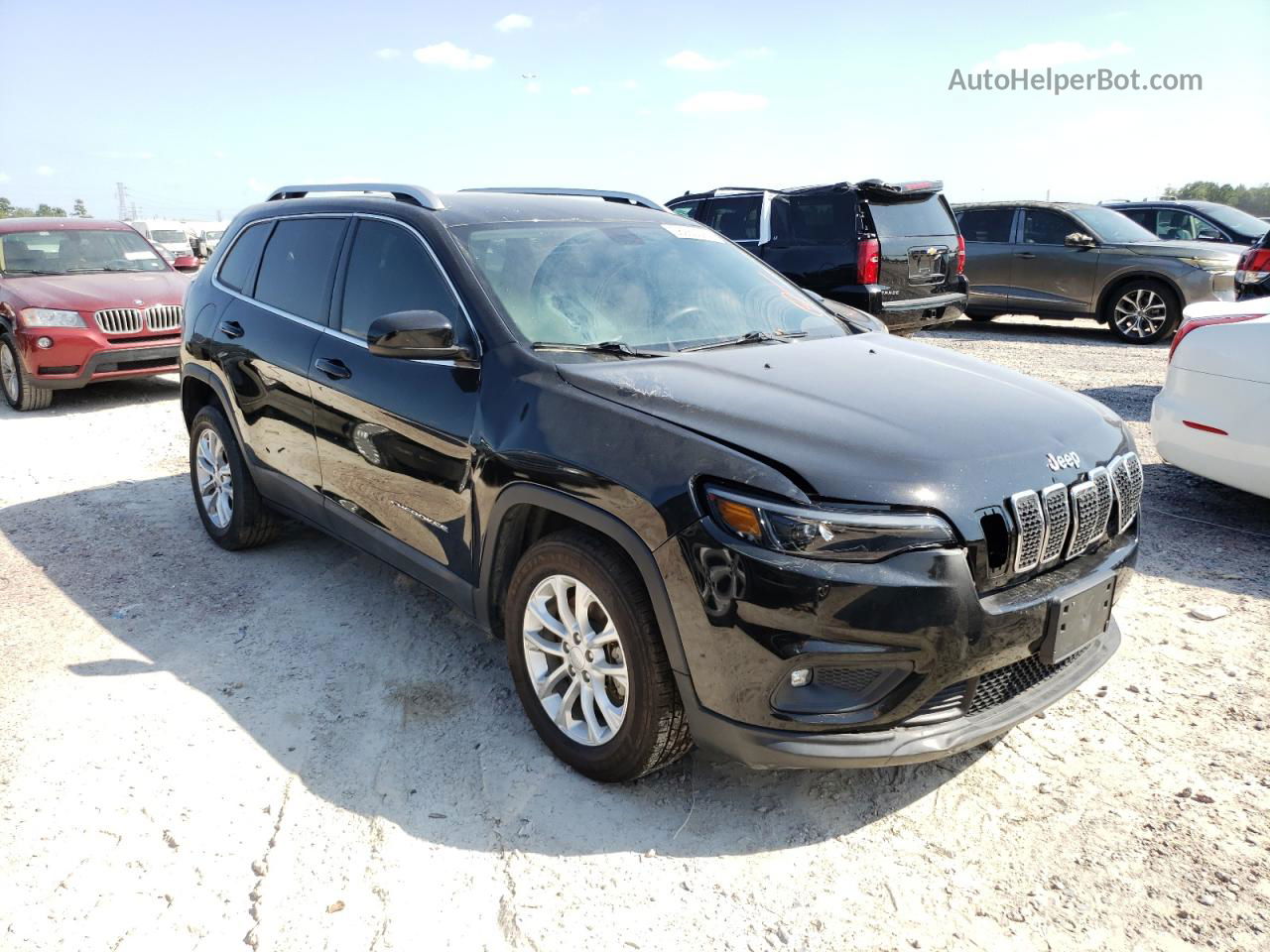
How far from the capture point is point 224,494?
17.0 feet

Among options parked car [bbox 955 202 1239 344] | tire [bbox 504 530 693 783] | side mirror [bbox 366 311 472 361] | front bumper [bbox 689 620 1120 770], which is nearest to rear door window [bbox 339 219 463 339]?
side mirror [bbox 366 311 472 361]

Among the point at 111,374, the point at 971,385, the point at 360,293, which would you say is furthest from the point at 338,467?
the point at 111,374

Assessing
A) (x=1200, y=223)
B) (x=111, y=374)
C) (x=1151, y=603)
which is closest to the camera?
(x=1151, y=603)

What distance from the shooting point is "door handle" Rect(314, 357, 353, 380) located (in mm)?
3920

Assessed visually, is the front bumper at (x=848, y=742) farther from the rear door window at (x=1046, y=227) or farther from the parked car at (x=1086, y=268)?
the rear door window at (x=1046, y=227)

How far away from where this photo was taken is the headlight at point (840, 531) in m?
2.48

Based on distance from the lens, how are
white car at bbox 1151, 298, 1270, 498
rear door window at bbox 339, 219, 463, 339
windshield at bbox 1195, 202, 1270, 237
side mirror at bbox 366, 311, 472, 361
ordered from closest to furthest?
side mirror at bbox 366, 311, 472, 361, rear door window at bbox 339, 219, 463, 339, white car at bbox 1151, 298, 1270, 498, windshield at bbox 1195, 202, 1270, 237

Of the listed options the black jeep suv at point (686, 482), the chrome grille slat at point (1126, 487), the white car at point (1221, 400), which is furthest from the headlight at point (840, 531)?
the white car at point (1221, 400)

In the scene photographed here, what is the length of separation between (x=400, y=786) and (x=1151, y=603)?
3.28m

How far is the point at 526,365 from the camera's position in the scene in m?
3.21

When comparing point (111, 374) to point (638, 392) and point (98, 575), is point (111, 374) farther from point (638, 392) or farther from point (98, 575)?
point (638, 392)

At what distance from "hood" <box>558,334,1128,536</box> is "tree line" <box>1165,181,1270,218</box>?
41.8 m

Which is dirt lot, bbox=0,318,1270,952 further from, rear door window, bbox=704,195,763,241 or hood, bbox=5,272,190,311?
rear door window, bbox=704,195,763,241

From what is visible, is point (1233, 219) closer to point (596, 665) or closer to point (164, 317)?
point (164, 317)
